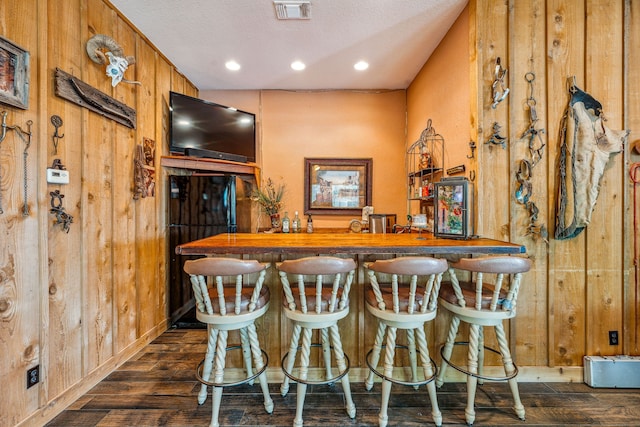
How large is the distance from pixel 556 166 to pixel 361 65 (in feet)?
7.17

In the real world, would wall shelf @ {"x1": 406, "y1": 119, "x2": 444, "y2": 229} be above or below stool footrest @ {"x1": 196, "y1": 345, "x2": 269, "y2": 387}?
above

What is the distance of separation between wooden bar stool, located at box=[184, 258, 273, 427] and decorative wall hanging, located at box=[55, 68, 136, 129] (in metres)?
1.46

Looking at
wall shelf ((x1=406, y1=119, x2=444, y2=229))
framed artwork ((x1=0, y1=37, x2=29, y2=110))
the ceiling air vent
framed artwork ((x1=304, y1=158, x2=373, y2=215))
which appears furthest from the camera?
framed artwork ((x1=304, y1=158, x2=373, y2=215))

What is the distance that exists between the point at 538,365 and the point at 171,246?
351 cm

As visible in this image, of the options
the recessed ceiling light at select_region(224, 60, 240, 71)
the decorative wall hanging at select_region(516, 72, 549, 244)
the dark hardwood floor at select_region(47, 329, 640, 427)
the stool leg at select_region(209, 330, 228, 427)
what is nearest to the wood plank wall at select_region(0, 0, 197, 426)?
the dark hardwood floor at select_region(47, 329, 640, 427)

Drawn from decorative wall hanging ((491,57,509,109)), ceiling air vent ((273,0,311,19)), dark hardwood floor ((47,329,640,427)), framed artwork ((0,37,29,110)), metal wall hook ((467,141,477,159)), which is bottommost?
dark hardwood floor ((47,329,640,427))

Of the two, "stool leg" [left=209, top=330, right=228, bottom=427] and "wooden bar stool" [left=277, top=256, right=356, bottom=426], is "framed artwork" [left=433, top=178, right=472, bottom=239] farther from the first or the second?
"stool leg" [left=209, top=330, right=228, bottom=427]

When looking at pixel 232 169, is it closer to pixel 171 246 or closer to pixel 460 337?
pixel 171 246

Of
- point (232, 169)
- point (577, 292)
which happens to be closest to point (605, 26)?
point (577, 292)

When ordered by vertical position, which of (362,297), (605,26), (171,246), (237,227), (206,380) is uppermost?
(605,26)

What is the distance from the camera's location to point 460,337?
1989mm

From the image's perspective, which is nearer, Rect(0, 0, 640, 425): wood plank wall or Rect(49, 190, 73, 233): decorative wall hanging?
Rect(49, 190, 73, 233): decorative wall hanging

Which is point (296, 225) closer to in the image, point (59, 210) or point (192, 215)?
point (192, 215)

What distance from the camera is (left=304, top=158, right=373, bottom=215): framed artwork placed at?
3.81 m
